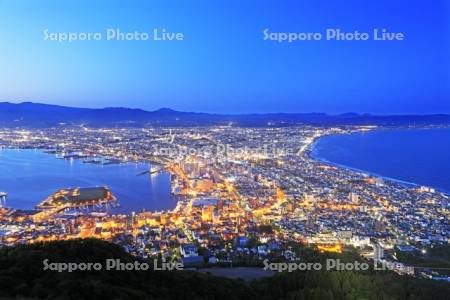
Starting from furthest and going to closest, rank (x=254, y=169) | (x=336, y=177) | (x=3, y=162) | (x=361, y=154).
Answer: (x=361, y=154) < (x=3, y=162) < (x=254, y=169) < (x=336, y=177)

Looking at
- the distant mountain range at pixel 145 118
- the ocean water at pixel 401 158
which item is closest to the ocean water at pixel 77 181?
the ocean water at pixel 401 158

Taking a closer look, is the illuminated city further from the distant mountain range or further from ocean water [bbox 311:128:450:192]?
the distant mountain range

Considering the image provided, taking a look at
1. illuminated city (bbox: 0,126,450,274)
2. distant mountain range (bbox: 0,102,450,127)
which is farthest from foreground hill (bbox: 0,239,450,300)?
distant mountain range (bbox: 0,102,450,127)

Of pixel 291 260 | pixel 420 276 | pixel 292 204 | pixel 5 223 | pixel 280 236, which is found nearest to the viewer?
pixel 420 276

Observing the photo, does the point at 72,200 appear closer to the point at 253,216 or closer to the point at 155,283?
the point at 253,216

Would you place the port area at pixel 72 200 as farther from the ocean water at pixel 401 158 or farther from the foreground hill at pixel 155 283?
the ocean water at pixel 401 158

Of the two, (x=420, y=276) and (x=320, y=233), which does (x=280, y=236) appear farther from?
(x=420, y=276)

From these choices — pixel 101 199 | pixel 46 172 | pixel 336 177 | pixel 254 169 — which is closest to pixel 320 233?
pixel 101 199

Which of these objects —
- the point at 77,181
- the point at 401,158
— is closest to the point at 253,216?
the point at 77,181
